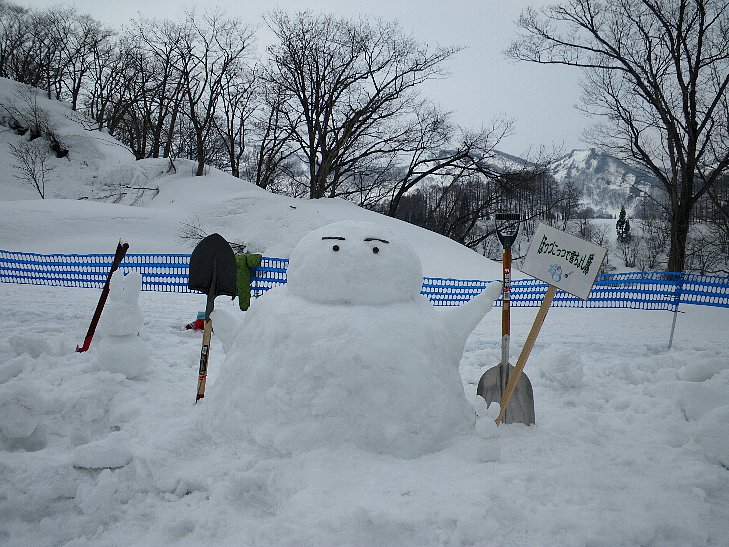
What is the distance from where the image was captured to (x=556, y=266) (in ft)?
10.6

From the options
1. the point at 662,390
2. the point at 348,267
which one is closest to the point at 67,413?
the point at 348,267

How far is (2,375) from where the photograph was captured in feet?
12.5

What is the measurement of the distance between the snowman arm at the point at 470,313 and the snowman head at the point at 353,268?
409mm

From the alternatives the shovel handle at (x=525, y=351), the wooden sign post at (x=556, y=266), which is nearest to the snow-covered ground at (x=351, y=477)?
the shovel handle at (x=525, y=351)

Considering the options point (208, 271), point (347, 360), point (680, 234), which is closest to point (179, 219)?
point (208, 271)

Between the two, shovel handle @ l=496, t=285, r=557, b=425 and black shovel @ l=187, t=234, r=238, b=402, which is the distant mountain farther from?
black shovel @ l=187, t=234, r=238, b=402

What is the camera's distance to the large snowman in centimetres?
280

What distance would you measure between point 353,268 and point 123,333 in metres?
2.48

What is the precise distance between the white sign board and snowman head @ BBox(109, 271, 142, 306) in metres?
3.50

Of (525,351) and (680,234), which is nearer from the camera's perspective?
(525,351)

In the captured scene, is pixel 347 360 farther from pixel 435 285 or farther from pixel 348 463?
pixel 435 285

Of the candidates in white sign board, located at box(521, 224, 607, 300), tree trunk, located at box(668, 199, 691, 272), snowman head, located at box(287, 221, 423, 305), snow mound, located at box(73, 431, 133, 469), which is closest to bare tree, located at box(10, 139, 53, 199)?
snow mound, located at box(73, 431, 133, 469)

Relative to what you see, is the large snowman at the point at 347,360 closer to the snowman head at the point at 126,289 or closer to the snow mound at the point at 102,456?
the snow mound at the point at 102,456

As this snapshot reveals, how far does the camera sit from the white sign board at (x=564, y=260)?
3.12 metres
